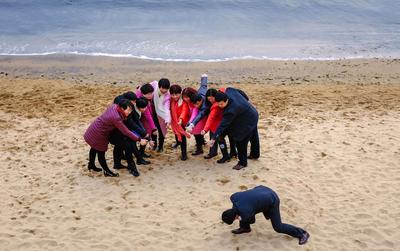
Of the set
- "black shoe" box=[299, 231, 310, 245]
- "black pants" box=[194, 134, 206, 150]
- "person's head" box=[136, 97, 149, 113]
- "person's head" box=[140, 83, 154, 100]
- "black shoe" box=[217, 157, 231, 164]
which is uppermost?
"person's head" box=[140, 83, 154, 100]

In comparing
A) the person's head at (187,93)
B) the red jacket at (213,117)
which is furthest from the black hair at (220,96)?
the person's head at (187,93)

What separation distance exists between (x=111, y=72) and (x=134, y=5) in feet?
34.4

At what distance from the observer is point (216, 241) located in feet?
18.1

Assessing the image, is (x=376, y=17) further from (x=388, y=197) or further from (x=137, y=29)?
(x=388, y=197)

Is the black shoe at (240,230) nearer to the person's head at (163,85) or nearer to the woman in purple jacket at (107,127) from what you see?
the woman in purple jacket at (107,127)

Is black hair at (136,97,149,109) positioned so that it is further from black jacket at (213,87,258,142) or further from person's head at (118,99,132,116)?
black jacket at (213,87,258,142)

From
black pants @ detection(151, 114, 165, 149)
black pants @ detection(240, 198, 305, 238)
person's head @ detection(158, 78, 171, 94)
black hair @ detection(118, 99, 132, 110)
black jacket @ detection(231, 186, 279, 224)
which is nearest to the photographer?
black jacket @ detection(231, 186, 279, 224)

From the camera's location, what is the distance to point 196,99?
7.04m

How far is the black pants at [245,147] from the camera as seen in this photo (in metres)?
7.06

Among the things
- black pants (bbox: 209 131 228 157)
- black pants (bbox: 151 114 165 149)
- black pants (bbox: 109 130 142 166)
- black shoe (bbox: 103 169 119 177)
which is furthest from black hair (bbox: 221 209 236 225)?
black pants (bbox: 151 114 165 149)

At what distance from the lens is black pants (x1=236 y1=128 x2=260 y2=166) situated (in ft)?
23.2

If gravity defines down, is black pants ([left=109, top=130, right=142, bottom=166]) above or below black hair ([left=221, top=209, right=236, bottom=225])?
above

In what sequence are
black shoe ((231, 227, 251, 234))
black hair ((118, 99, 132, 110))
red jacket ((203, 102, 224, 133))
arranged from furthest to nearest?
1. red jacket ((203, 102, 224, 133))
2. black hair ((118, 99, 132, 110))
3. black shoe ((231, 227, 251, 234))

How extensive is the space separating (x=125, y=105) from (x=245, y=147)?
1.90 m
